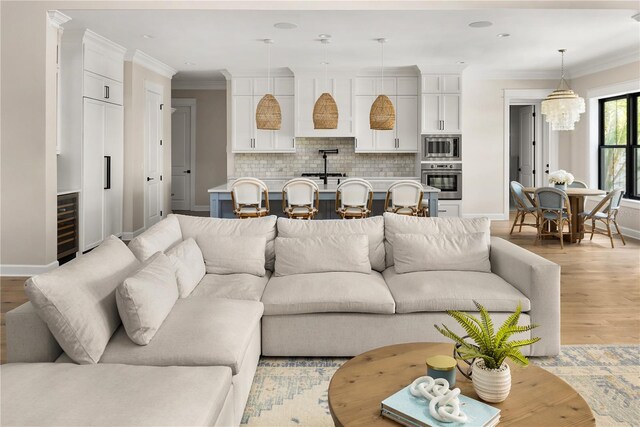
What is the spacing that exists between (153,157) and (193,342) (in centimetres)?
670

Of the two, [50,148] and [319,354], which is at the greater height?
[50,148]

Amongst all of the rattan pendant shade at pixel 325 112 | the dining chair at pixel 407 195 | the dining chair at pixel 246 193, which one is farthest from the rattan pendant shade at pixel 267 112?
the dining chair at pixel 407 195

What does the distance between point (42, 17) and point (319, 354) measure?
4415mm

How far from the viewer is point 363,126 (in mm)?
9102

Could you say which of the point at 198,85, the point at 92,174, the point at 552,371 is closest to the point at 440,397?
the point at 552,371

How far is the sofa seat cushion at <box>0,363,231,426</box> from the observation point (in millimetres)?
1591

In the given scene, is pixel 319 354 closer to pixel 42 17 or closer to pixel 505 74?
pixel 42 17

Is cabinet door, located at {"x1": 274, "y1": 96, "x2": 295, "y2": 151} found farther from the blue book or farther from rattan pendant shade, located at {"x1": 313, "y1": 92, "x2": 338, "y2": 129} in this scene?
the blue book

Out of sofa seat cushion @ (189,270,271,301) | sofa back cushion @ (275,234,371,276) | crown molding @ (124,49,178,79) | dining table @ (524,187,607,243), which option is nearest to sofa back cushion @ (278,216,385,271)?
sofa back cushion @ (275,234,371,276)

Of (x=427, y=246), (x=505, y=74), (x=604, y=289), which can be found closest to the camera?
(x=427, y=246)

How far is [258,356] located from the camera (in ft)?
9.83

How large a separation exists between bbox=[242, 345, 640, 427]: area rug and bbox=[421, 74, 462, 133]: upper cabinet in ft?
19.8

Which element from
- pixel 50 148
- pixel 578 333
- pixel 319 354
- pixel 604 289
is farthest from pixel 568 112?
pixel 50 148

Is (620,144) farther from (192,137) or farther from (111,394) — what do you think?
(111,394)
